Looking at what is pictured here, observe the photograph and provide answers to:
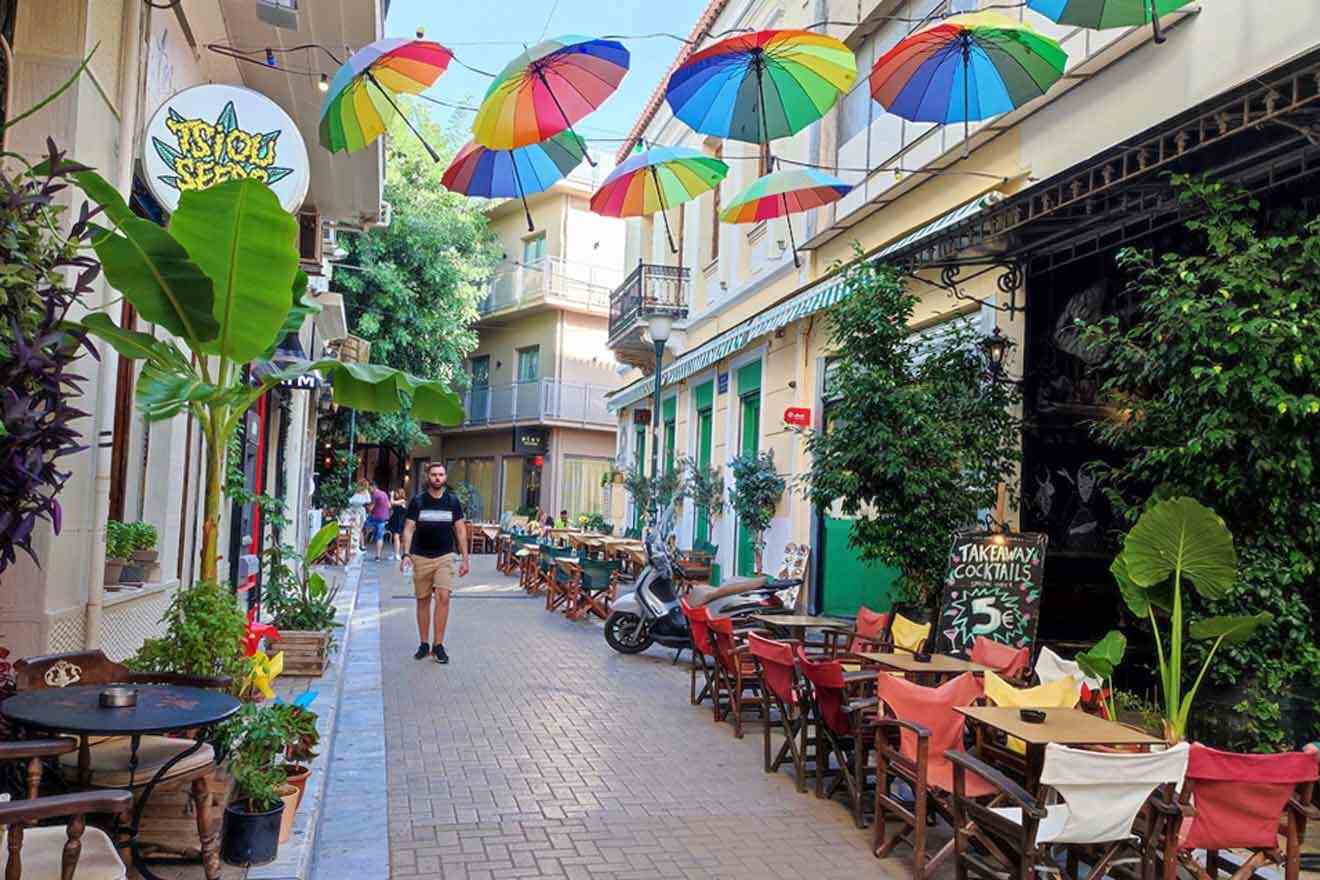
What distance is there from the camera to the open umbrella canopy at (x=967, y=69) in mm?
7680

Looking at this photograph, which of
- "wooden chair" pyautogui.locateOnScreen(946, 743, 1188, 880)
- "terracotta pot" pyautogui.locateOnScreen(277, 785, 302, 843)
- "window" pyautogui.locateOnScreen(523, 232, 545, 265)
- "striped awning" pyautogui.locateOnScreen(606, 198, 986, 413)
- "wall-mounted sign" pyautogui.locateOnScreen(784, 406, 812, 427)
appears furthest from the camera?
"window" pyautogui.locateOnScreen(523, 232, 545, 265)

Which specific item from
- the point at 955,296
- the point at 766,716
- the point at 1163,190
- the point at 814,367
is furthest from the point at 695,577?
the point at 1163,190

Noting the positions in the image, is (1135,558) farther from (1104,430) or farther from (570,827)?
(570,827)

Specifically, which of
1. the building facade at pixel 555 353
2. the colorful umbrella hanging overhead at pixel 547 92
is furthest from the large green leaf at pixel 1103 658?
the building facade at pixel 555 353

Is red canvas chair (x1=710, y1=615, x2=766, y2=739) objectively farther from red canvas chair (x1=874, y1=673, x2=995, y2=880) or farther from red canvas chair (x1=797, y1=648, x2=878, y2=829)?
red canvas chair (x1=874, y1=673, x2=995, y2=880)

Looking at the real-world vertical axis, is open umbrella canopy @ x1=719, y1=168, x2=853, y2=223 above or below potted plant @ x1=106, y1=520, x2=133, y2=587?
above

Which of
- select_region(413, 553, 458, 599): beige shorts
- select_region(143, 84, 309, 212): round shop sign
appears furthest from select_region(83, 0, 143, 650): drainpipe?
select_region(413, 553, 458, 599): beige shorts

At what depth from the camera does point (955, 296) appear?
1013 cm

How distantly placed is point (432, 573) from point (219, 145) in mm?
4825

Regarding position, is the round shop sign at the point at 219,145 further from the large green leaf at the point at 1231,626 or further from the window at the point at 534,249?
the window at the point at 534,249

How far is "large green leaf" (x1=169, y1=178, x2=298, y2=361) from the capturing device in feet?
14.6

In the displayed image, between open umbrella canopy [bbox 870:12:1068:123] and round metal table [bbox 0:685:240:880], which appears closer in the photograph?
round metal table [bbox 0:685:240:880]

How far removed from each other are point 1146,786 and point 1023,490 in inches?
220

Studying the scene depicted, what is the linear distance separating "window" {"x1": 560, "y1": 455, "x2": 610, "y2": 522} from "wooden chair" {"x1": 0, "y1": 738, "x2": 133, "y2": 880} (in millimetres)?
29474
